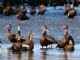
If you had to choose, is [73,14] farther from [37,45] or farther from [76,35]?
[37,45]

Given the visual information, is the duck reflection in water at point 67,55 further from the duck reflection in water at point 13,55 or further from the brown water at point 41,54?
the duck reflection in water at point 13,55

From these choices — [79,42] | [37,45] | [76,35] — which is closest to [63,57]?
[37,45]

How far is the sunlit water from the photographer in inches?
1041

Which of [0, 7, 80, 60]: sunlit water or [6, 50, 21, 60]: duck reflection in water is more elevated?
[6, 50, 21, 60]: duck reflection in water

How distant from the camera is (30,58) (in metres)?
25.8

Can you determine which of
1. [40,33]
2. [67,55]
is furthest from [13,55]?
[40,33]

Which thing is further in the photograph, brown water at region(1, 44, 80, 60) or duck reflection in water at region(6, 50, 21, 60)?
brown water at region(1, 44, 80, 60)

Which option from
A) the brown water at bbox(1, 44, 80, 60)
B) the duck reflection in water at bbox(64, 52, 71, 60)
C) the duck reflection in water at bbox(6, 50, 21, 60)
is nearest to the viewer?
the duck reflection in water at bbox(6, 50, 21, 60)

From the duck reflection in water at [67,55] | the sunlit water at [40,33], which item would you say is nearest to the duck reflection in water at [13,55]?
the sunlit water at [40,33]

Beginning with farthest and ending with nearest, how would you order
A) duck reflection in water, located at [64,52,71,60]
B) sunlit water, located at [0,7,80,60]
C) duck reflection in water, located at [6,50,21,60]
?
sunlit water, located at [0,7,80,60], duck reflection in water, located at [64,52,71,60], duck reflection in water, located at [6,50,21,60]

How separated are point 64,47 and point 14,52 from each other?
2.71 metres

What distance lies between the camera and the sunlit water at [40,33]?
86.8 feet

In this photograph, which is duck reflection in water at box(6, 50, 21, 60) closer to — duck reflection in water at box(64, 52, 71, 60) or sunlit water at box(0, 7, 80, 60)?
sunlit water at box(0, 7, 80, 60)

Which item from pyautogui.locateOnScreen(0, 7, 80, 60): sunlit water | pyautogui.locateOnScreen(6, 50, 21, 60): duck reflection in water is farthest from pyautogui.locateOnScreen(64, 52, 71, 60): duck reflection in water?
pyautogui.locateOnScreen(6, 50, 21, 60): duck reflection in water
